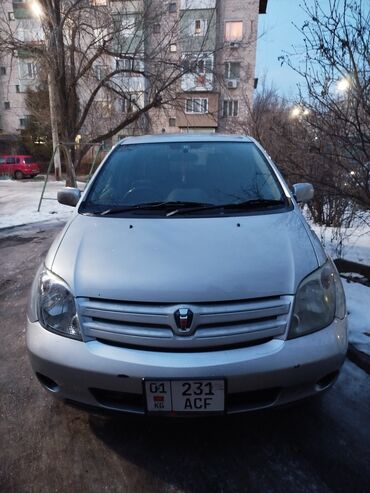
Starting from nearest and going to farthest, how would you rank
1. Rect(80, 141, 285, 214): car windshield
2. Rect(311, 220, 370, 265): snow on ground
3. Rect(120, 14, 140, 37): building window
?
Rect(80, 141, 285, 214): car windshield
Rect(311, 220, 370, 265): snow on ground
Rect(120, 14, 140, 37): building window

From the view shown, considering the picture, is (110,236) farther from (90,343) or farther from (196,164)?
(196,164)

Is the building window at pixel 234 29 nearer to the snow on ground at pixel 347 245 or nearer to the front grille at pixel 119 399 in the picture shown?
the snow on ground at pixel 347 245

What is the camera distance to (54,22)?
37.0ft

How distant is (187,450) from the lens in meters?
1.81

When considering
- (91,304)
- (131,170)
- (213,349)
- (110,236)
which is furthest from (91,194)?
(213,349)

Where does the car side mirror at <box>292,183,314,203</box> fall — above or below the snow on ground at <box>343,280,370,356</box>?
above

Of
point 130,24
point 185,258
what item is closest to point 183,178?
point 185,258

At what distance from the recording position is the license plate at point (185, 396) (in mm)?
1525

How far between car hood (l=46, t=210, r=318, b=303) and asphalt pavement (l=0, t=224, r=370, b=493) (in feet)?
2.00

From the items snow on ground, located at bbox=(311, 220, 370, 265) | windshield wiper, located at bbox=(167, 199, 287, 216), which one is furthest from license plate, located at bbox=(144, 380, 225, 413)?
snow on ground, located at bbox=(311, 220, 370, 265)

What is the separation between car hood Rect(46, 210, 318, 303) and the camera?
5.37 feet

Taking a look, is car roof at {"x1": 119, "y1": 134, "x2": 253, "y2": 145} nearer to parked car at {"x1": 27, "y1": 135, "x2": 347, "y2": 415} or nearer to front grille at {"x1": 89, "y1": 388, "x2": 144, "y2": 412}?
parked car at {"x1": 27, "y1": 135, "x2": 347, "y2": 415}

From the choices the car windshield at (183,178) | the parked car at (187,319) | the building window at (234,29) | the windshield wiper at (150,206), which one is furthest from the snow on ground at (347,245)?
the building window at (234,29)

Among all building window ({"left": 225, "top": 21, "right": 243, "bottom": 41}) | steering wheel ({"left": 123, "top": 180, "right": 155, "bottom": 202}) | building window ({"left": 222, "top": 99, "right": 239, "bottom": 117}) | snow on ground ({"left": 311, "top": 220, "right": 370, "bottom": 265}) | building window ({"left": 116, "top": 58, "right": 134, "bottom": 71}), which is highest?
building window ({"left": 225, "top": 21, "right": 243, "bottom": 41})
